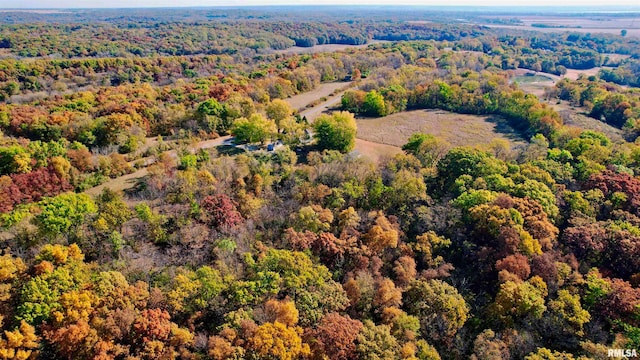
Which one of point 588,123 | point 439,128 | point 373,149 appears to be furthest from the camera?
point 439,128

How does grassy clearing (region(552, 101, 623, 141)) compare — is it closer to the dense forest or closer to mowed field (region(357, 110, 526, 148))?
the dense forest

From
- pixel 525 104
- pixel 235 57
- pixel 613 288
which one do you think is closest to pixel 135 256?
pixel 613 288

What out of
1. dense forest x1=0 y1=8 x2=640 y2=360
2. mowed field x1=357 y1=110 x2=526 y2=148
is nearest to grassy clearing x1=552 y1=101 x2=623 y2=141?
dense forest x1=0 y1=8 x2=640 y2=360

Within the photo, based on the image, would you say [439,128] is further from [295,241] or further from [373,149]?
[295,241]

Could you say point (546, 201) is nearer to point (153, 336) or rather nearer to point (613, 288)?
point (613, 288)

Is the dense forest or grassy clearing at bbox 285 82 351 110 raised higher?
grassy clearing at bbox 285 82 351 110

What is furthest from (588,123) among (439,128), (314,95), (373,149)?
(314,95)

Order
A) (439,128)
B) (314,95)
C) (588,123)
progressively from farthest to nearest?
(314,95), (439,128), (588,123)

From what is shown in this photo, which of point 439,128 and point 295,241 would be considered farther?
point 439,128

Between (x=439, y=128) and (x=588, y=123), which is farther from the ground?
(x=588, y=123)
